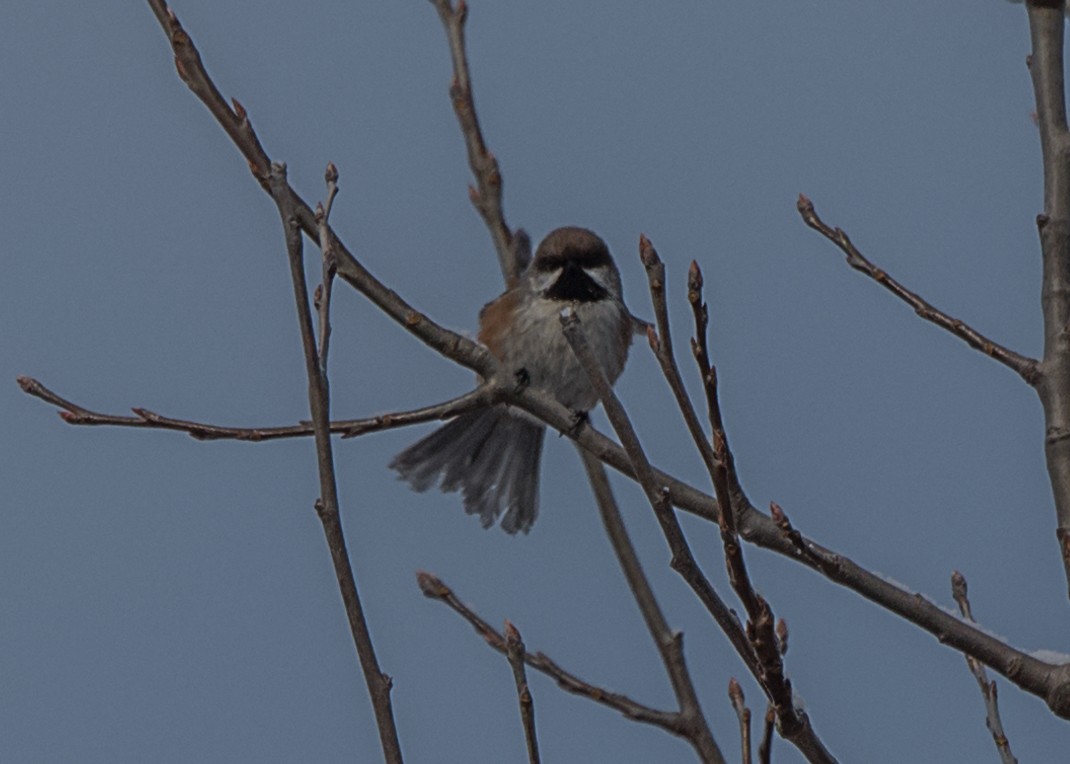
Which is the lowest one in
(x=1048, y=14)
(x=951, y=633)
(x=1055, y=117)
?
(x=951, y=633)

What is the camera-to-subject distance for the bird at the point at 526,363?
4973mm

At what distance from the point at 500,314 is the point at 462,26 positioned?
127 centimetres

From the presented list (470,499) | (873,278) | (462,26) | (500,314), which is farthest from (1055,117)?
(470,499)

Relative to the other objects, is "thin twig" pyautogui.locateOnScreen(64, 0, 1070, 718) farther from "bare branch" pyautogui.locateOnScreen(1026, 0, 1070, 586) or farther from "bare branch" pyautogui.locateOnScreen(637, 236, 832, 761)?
"bare branch" pyautogui.locateOnScreen(637, 236, 832, 761)

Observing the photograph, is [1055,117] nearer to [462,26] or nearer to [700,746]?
[700,746]

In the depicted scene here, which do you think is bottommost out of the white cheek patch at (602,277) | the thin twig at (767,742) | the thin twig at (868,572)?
the thin twig at (767,742)

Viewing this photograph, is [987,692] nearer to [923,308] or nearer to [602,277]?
[923,308]

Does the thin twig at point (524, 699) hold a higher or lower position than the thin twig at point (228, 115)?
lower

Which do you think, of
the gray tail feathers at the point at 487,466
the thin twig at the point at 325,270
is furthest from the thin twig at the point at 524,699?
the gray tail feathers at the point at 487,466

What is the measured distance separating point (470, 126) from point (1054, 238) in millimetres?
1754

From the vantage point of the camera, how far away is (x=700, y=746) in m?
2.58

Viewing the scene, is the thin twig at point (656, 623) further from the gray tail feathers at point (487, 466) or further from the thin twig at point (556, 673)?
the gray tail feathers at point (487, 466)

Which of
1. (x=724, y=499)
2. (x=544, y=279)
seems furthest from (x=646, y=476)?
(x=544, y=279)

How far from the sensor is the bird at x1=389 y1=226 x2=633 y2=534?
4973 mm
